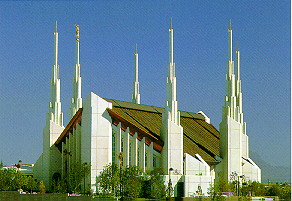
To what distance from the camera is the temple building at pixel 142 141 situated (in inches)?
2468

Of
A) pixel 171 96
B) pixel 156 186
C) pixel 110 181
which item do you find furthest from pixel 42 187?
pixel 171 96

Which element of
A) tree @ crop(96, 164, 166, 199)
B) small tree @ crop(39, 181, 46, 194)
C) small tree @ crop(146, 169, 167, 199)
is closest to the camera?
tree @ crop(96, 164, 166, 199)

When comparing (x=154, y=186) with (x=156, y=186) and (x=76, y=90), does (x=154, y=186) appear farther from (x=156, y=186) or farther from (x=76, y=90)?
(x=76, y=90)

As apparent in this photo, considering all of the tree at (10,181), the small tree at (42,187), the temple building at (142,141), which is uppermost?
the temple building at (142,141)

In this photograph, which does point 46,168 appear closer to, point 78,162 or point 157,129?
point 78,162

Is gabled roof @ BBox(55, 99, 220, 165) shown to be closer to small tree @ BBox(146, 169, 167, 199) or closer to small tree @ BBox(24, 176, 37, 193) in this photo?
small tree @ BBox(146, 169, 167, 199)

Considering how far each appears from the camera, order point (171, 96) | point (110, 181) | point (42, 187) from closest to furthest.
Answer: point (110, 181) → point (171, 96) → point (42, 187)

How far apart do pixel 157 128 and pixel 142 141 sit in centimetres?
461

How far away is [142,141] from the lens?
2478 inches

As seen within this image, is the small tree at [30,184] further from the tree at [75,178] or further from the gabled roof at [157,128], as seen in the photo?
the gabled roof at [157,128]

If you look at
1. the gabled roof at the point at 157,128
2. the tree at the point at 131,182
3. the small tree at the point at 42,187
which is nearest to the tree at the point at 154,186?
the tree at the point at 131,182

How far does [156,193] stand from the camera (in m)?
57.4

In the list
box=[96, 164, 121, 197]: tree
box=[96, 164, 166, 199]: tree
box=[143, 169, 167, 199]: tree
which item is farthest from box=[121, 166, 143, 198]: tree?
box=[143, 169, 167, 199]: tree

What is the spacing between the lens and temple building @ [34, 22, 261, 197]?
6269cm
